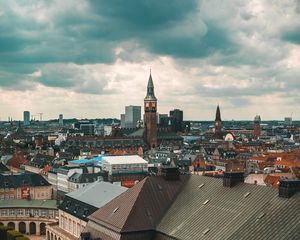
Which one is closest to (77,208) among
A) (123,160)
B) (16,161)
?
(123,160)

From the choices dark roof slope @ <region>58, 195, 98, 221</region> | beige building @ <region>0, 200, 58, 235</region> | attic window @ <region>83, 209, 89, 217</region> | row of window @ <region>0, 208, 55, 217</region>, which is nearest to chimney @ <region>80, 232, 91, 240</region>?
dark roof slope @ <region>58, 195, 98, 221</region>

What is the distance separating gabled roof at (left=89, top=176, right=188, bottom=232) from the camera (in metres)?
51.2

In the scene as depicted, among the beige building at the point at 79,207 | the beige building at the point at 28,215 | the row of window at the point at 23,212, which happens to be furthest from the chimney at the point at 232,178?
the row of window at the point at 23,212

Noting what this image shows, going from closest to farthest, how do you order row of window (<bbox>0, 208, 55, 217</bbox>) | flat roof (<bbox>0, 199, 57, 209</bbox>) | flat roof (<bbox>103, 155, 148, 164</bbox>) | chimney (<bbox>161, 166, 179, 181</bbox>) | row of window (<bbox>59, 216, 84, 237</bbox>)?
chimney (<bbox>161, 166, 179, 181</bbox>), row of window (<bbox>59, 216, 84, 237</bbox>), row of window (<bbox>0, 208, 55, 217</bbox>), flat roof (<bbox>0, 199, 57, 209</bbox>), flat roof (<bbox>103, 155, 148, 164</bbox>)

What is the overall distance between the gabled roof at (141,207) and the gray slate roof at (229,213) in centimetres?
102

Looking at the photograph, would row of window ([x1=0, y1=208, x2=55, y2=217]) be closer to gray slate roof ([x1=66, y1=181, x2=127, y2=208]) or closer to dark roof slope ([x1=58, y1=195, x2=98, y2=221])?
dark roof slope ([x1=58, y1=195, x2=98, y2=221])

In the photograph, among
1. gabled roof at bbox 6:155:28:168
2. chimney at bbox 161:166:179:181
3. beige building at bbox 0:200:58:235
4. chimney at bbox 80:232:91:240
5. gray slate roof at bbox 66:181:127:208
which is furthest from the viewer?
gabled roof at bbox 6:155:28:168

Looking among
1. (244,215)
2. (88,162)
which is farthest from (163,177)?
(88,162)

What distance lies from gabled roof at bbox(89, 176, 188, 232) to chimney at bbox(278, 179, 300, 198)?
14.6 metres

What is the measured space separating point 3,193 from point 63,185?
63.0ft

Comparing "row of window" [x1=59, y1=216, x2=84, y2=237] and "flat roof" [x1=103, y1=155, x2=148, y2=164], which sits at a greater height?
Answer: "flat roof" [x1=103, y1=155, x2=148, y2=164]

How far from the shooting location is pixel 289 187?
42.7 meters

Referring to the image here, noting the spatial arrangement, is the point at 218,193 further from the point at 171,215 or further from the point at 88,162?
the point at 88,162

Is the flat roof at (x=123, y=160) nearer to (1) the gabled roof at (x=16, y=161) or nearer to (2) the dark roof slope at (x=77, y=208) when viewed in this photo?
(2) the dark roof slope at (x=77, y=208)
